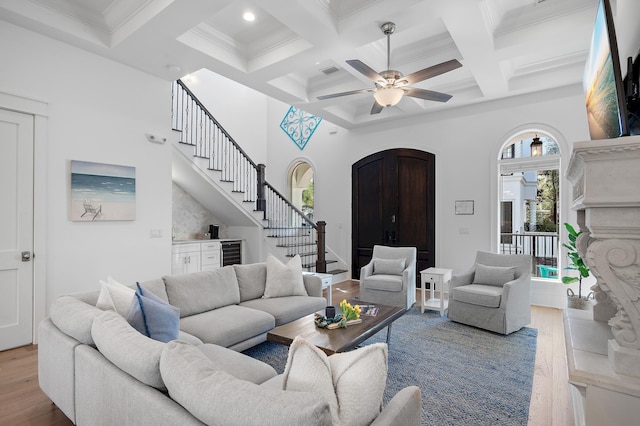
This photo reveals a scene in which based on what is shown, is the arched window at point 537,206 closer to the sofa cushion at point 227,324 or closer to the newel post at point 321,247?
the newel post at point 321,247

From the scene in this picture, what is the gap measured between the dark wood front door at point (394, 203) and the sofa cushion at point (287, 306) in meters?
3.13

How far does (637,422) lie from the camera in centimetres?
146

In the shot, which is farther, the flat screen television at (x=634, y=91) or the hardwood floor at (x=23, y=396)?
the hardwood floor at (x=23, y=396)

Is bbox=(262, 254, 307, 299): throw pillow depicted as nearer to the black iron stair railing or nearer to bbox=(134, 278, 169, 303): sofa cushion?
bbox=(134, 278, 169, 303): sofa cushion

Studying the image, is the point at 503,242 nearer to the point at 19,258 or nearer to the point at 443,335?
the point at 443,335

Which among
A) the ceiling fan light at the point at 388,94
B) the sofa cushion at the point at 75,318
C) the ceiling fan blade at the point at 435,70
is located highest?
the ceiling fan blade at the point at 435,70

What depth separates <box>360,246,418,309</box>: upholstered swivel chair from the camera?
15.4ft

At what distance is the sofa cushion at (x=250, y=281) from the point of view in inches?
149

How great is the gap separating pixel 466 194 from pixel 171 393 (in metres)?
5.64

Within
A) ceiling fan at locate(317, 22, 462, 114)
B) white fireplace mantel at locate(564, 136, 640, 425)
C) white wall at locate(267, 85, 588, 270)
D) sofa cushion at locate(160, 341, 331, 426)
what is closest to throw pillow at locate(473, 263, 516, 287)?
white wall at locate(267, 85, 588, 270)

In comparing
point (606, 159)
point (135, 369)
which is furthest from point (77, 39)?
point (606, 159)

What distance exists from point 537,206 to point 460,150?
1671 millimetres

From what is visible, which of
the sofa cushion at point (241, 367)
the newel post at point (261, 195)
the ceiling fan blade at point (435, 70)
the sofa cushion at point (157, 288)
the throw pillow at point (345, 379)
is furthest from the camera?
the newel post at point (261, 195)

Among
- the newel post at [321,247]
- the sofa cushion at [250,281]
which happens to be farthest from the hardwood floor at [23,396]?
the newel post at [321,247]
